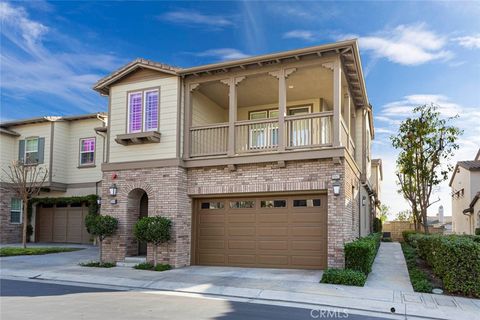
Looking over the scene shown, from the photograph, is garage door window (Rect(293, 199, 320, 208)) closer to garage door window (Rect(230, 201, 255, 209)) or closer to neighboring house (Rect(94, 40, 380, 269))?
neighboring house (Rect(94, 40, 380, 269))

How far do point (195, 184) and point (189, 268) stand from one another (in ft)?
8.92

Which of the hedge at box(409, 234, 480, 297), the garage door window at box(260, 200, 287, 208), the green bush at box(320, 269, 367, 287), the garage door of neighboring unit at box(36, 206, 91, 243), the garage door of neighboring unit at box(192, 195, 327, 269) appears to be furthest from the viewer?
the garage door of neighboring unit at box(36, 206, 91, 243)

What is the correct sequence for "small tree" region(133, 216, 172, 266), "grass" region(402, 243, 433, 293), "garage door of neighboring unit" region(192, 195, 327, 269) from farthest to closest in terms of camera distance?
"small tree" region(133, 216, 172, 266) → "garage door of neighboring unit" region(192, 195, 327, 269) → "grass" region(402, 243, 433, 293)

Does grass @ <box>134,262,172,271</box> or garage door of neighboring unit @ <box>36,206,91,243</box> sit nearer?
grass @ <box>134,262,172,271</box>

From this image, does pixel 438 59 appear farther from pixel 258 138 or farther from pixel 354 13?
pixel 258 138

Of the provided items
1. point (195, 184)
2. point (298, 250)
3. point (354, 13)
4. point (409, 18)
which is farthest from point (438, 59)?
point (195, 184)

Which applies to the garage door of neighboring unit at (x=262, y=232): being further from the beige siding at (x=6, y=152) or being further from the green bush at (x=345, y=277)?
the beige siding at (x=6, y=152)

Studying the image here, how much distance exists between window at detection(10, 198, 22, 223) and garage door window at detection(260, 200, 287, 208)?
16240 millimetres

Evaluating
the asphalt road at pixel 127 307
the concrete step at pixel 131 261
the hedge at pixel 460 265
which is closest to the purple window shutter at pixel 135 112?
the concrete step at pixel 131 261

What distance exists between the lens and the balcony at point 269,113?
12859mm

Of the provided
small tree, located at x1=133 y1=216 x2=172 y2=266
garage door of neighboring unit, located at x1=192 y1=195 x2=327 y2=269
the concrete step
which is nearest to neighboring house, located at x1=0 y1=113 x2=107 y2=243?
the concrete step

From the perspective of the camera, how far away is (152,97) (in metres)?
14.9

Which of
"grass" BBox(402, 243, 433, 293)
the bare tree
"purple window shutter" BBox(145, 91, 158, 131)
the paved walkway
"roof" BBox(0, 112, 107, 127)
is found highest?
"roof" BBox(0, 112, 107, 127)

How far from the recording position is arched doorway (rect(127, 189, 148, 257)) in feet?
48.5
